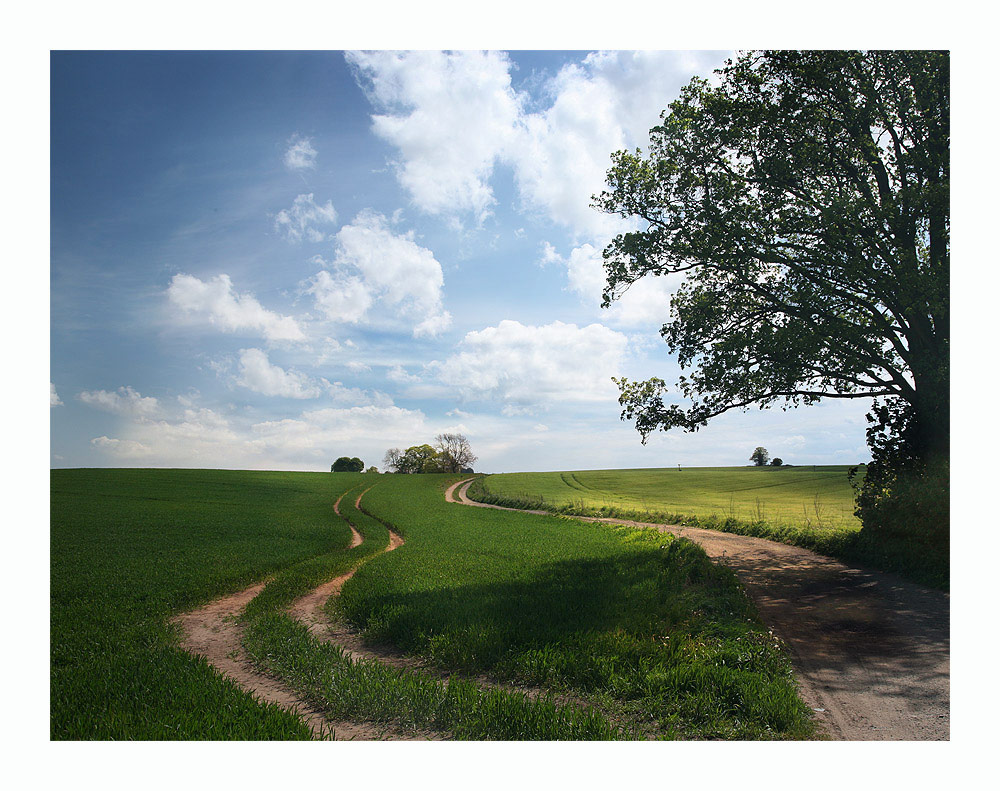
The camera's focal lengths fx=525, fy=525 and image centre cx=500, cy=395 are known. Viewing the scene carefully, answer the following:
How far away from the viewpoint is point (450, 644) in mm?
6398

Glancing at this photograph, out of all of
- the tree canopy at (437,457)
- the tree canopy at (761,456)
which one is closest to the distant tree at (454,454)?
the tree canopy at (437,457)

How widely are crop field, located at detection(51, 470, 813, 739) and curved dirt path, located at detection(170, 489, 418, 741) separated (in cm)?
15

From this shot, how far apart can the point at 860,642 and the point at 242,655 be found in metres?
8.30

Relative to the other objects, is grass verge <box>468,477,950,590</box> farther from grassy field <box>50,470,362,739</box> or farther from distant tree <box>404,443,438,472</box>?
A: distant tree <box>404,443,438,472</box>

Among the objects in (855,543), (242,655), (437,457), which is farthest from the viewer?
(437,457)

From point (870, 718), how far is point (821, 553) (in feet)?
36.6

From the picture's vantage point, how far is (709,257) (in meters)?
13.4

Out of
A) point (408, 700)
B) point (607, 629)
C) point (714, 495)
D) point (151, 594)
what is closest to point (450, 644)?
point (408, 700)

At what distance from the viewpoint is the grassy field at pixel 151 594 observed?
4.65 m

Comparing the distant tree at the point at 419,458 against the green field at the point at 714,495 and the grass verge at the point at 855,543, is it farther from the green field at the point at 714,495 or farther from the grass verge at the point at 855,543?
the grass verge at the point at 855,543

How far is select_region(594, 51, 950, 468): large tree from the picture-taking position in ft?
37.8

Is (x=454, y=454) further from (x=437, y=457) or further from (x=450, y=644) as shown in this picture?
(x=450, y=644)

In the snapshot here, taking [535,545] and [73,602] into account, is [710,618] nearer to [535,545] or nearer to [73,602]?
[535,545]
